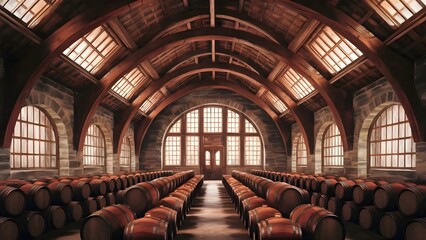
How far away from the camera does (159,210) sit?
21.0 ft

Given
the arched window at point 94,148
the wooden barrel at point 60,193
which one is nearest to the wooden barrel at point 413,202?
the wooden barrel at point 60,193

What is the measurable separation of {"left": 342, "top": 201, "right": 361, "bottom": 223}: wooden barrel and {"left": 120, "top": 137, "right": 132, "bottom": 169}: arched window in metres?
18.1

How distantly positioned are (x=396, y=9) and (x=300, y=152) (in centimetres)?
1780

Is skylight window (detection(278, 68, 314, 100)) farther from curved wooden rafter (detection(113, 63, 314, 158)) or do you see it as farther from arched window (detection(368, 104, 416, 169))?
arched window (detection(368, 104, 416, 169))

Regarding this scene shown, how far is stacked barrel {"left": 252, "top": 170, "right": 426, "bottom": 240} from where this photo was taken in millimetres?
7188

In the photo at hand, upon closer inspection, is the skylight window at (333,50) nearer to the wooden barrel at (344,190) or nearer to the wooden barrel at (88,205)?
the wooden barrel at (344,190)

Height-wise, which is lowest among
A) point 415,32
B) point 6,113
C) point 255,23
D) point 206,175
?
point 206,175

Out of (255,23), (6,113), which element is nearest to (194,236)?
(6,113)

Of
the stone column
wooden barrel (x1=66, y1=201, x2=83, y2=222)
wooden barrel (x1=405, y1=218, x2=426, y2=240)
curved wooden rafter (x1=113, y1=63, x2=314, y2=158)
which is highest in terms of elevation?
curved wooden rafter (x1=113, y1=63, x2=314, y2=158)

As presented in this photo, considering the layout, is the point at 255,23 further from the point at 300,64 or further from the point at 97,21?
the point at 97,21

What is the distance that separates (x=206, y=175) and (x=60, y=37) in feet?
69.3

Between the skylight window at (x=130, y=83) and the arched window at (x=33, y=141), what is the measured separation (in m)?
4.57

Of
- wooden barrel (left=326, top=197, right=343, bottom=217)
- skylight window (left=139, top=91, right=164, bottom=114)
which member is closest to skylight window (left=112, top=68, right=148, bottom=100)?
skylight window (left=139, top=91, right=164, bottom=114)

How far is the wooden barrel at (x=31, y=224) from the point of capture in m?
7.73
